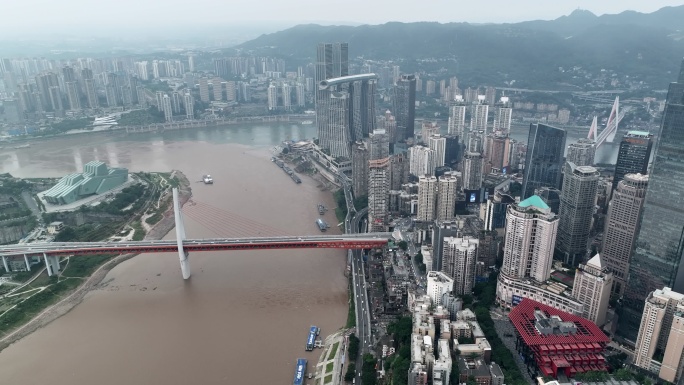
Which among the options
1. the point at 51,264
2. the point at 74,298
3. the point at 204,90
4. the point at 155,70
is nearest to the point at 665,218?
the point at 74,298

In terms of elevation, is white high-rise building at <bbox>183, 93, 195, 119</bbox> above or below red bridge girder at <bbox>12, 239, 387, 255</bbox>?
above

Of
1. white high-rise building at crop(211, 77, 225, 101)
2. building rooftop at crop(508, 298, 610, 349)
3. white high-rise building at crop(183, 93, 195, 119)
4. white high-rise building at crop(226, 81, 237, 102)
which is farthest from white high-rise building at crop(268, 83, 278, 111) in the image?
building rooftop at crop(508, 298, 610, 349)

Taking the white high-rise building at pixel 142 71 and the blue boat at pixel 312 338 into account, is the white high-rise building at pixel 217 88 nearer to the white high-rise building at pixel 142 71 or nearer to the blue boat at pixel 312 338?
the white high-rise building at pixel 142 71

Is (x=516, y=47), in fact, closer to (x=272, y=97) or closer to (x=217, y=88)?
(x=272, y=97)

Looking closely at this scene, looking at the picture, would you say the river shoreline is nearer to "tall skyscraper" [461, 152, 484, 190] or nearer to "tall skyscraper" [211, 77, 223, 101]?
"tall skyscraper" [461, 152, 484, 190]

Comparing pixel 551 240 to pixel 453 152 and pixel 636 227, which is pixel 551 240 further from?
pixel 453 152
